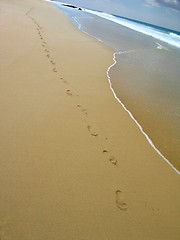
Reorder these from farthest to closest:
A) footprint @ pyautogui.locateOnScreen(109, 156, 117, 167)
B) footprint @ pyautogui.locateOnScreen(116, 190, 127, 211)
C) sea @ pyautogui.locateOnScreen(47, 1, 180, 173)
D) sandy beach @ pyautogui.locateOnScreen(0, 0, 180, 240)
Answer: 1. sea @ pyautogui.locateOnScreen(47, 1, 180, 173)
2. footprint @ pyautogui.locateOnScreen(109, 156, 117, 167)
3. footprint @ pyautogui.locateOnScreen(116, 190, 127, 211)
4. sandy beach @ pyautogui.locateOnScreen(0, 0, 180, 240)

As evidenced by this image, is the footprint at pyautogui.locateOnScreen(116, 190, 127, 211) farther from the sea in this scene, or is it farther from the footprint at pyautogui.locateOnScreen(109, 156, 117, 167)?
the sea

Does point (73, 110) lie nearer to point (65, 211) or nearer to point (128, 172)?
point (128, 172)

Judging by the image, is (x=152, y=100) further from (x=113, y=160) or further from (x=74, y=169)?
(x=74, y=169)

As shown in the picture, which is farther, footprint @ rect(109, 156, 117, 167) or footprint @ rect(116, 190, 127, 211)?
footprint @ rect(109, 156, 117, 167)

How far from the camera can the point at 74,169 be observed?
11.0 ft

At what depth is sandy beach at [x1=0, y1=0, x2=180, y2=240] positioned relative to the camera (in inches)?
103

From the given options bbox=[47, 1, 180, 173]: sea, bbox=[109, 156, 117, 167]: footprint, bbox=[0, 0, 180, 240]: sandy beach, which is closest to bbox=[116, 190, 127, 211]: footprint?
bbox=[0, 0, 180, 240]: sandy beach

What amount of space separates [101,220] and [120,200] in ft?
1.41

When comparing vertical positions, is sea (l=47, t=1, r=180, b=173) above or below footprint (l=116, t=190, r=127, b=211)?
above

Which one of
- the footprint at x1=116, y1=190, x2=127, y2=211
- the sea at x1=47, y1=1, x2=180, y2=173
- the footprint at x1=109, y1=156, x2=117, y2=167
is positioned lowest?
the footprint at x1=116, y1=190, x2=127, y2=211

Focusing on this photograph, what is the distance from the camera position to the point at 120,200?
305 cm

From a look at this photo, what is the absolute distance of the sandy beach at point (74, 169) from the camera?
2.62m

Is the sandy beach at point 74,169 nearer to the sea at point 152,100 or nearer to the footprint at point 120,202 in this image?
the footprint at point 120,202

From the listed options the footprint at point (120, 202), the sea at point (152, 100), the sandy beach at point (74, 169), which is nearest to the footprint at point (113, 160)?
the sandy beach at point (74, 169)
